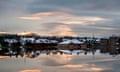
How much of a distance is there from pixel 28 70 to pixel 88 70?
26.3 feet

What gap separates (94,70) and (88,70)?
2.71 ft

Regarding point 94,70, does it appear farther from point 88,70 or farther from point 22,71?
point 22,71

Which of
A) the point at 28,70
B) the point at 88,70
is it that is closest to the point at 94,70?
the point at 88,70

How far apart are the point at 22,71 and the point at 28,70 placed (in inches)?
61.6

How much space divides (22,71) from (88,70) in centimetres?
893

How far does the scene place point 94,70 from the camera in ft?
212

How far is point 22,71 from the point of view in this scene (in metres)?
62.8

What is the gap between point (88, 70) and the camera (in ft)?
213

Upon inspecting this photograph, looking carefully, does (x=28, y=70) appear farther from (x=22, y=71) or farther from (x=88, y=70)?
(x=88, y=70)

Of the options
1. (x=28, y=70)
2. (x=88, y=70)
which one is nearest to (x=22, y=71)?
(x=28, y=70)

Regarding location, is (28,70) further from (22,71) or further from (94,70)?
(94,70)

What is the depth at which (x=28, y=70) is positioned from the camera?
6425 centimetres
